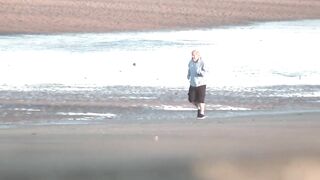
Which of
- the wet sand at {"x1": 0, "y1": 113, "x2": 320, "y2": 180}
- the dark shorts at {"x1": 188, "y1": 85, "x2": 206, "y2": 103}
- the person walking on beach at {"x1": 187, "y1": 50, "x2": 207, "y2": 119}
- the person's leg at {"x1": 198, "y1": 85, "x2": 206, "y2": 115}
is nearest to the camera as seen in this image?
the wet sand at {"x1": 0, "y1": 113, "x2": 320, "y2": 180}

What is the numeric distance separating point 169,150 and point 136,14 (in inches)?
1241

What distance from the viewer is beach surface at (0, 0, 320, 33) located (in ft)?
136

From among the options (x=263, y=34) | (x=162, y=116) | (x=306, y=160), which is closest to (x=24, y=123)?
(x=162, y=116)

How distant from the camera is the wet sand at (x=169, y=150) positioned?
1210 cm

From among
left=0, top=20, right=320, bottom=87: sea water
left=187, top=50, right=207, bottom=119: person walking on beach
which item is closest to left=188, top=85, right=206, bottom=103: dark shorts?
left=187, top=50, right=207, bottom=119: person walking on beach

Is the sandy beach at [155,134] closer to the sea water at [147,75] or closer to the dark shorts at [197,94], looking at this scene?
the sea water at [147,75]

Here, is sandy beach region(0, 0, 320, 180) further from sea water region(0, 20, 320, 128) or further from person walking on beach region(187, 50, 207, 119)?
person walking on beach region(187, 50, 207, 119)

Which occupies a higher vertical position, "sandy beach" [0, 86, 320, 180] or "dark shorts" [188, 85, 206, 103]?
"dark shorts" [188, 85, 206, 103]

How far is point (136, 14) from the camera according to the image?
45.3 metres

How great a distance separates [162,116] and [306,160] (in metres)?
6.24

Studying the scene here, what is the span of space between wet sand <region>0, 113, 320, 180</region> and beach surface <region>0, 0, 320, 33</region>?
23.2 m

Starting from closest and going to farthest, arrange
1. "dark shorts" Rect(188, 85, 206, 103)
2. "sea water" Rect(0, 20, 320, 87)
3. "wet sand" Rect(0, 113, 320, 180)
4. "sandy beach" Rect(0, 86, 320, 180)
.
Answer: "wet sand" Rect(0, 113, 320, 180) → "sandy beach" Rect(0, 86, 320, 180) → "dark shorts" Rect(188, 85, 206, 103) → "sea water" Rect(0, 20, 320, 87)

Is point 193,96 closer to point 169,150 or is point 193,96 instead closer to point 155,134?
point 155,134

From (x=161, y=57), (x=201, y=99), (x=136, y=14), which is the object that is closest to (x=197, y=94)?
(x=201, y=99)
